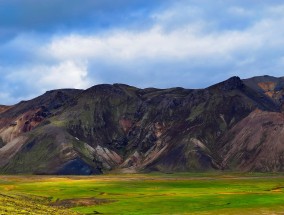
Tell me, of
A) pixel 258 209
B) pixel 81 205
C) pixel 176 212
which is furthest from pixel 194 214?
pixel 81 205

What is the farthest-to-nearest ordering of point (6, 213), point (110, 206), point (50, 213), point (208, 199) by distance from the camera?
point (208, 199) < point (110, 206) < point (50, 213) < point (6, 213)

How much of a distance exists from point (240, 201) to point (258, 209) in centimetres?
1311

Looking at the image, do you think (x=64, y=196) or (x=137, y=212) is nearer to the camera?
(x=137, y=212)

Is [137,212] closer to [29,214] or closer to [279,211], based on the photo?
[279,211]

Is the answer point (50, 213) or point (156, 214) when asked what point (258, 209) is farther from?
point (50, 213)

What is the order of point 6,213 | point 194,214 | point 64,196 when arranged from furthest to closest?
→ point 64,196 < point 194,214 < point 6,213

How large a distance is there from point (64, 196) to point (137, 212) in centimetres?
3655

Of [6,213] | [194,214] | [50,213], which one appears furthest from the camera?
[194,214]

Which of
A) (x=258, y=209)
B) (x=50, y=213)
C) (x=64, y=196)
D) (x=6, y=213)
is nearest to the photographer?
(x=6, y=213)

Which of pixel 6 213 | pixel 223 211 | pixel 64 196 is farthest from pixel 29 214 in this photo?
pixel 64 196

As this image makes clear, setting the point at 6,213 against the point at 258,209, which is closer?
the point at 6,213

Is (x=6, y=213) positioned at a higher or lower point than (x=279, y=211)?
higher

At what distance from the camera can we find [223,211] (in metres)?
76.6

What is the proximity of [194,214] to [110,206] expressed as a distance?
18.8 meters
